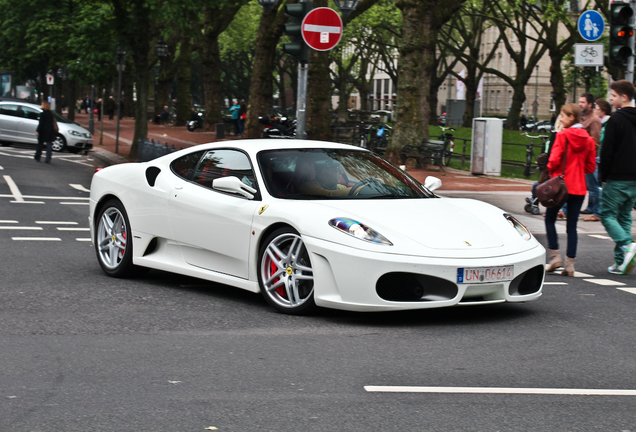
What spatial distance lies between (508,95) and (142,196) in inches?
4125

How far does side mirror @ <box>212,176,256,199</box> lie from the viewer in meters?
6.96

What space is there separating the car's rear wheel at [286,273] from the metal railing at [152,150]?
1351 cm

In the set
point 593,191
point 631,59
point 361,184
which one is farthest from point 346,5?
point 361,184

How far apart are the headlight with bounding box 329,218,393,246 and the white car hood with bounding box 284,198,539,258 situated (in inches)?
1.2

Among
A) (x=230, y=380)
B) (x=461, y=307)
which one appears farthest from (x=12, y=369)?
(x=461, y=307)

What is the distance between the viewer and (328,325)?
6.42 metres

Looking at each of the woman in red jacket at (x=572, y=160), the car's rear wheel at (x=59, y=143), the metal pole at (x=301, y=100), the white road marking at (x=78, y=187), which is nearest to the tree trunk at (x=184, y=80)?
the car's rear wheel at (x=59, y=143)

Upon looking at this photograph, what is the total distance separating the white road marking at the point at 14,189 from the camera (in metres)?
16.2

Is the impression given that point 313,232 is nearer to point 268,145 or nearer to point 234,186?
point 234,186

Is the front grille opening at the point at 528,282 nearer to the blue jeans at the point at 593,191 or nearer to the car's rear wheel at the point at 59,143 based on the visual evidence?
the blue jeans at the point at 593,191

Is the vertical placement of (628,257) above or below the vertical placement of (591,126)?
below

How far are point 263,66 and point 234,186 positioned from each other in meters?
27.1

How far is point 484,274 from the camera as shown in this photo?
6383 mm

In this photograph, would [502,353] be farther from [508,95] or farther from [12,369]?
[508,95]
